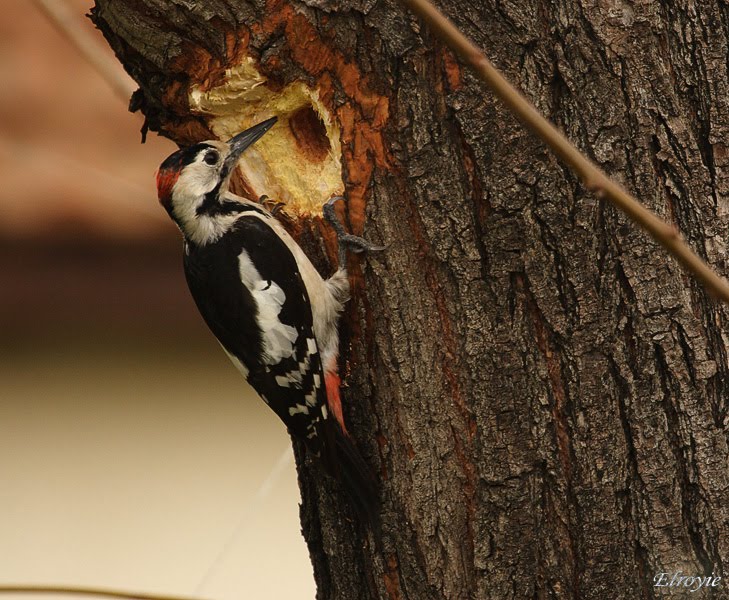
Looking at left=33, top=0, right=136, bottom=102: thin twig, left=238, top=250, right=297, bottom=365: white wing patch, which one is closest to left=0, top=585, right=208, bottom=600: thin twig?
left=33, top=0, right=136, bottom=102: thin twig

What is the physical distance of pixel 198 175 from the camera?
3182mm

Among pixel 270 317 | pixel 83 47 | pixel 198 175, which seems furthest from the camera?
pixel 198 175

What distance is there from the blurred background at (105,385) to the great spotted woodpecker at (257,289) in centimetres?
50

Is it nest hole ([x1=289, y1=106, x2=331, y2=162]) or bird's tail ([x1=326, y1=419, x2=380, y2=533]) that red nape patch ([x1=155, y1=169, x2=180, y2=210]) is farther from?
bird's tail ([x1=326, y1=419, x2=380, y2=533])

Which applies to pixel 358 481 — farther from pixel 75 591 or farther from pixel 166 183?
pixel 166 183

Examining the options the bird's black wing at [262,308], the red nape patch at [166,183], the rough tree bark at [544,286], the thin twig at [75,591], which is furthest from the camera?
the red nape patch at [166,183]

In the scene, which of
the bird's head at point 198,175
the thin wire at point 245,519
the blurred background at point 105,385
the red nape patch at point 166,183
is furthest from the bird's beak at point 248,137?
the blurred background at point 105,385

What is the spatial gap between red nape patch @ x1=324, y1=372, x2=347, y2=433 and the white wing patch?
1.06 feet

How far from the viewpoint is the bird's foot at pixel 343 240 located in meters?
2.36

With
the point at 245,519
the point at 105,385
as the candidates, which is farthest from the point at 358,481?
the point at 105,385

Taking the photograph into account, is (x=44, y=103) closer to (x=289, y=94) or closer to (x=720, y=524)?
(x=289, y=94)

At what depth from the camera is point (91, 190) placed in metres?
3.92

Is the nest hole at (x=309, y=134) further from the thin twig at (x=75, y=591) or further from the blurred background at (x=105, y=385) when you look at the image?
the thin twig at (x=75, y=591)

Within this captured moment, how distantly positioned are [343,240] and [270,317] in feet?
2.29
